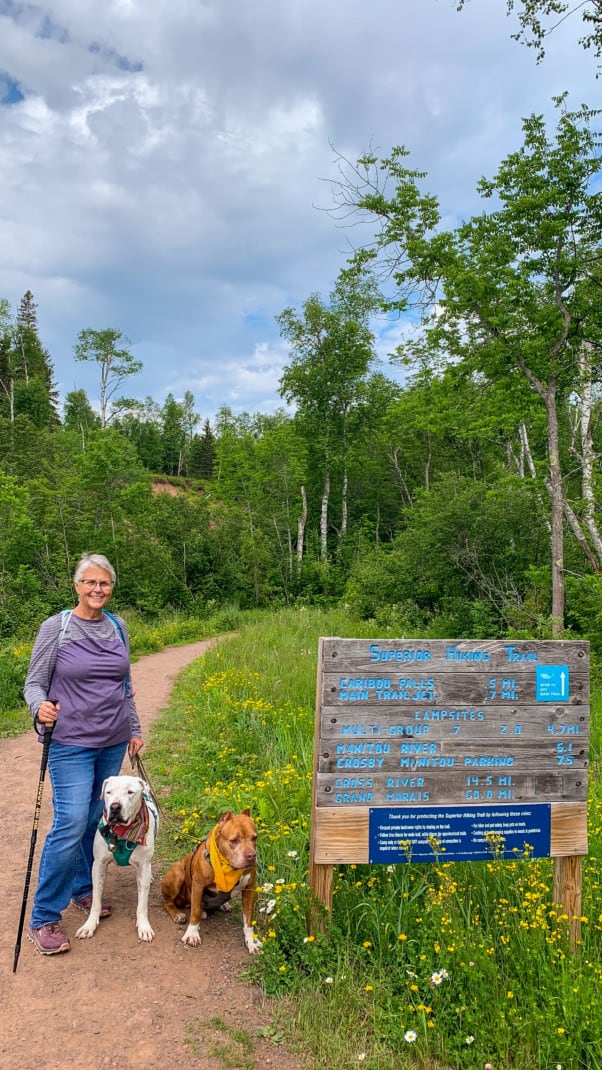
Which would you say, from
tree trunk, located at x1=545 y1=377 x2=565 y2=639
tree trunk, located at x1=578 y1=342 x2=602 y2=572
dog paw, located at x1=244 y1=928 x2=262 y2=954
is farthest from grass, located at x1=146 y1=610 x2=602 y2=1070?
tree trunk, located at x1=578 y1=342 x2=602 y2=572

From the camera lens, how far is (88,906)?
3668 mm

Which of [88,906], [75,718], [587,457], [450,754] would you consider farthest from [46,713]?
[587,457]

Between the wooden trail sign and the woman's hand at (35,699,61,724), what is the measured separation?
1.48 metres

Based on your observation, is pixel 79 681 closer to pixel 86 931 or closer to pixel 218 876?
pixel 218 876

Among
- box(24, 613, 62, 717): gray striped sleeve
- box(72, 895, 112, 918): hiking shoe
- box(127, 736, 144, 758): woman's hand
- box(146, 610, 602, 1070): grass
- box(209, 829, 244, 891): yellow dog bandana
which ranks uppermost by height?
box(24, 613, 62, 717): gray striped sleeve

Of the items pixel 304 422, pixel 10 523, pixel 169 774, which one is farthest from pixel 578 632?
pixel 304 422

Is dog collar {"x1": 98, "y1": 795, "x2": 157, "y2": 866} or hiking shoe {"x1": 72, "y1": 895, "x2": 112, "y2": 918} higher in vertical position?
dog collar {"x1": 98, "y1": 795, "x2": 157, "y2": 866}

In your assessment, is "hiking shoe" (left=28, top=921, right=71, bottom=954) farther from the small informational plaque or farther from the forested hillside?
the forested hillside

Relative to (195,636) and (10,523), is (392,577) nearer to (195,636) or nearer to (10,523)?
(195,636)

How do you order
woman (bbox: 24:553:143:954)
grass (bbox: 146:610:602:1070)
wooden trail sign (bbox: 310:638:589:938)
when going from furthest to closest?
woman (bbox: 24:553:143:954) < wooden trail sign (bbox: 310:638:589:938) < grass (bbox: 146:610:602:1070)

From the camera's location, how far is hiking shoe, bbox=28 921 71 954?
3.19 metres

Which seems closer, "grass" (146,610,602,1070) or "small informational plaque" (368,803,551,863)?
"grass" (146,610,602,1070)

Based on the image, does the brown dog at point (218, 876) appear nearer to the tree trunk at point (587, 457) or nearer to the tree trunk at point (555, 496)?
the tree trunk at point (555, 496)

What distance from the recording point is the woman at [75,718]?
326 centimetres
